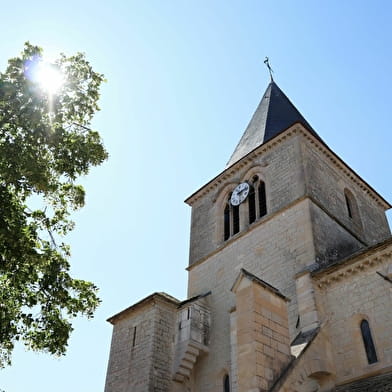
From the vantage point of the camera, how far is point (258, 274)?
12.7 m

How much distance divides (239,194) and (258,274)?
12.0ft

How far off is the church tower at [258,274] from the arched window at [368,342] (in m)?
0.31

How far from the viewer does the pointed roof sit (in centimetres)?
1698

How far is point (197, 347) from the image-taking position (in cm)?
1211

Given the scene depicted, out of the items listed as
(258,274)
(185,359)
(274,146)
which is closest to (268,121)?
(274,146)

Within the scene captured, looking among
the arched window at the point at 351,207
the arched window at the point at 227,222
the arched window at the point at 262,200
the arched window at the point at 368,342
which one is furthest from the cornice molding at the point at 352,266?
the arched window at the point at 351,207

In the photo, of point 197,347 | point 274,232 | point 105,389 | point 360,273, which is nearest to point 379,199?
point 274,232

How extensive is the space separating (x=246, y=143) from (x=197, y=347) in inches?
329

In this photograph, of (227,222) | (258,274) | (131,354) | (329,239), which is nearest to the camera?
(131,354)

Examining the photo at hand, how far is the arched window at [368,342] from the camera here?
903cm

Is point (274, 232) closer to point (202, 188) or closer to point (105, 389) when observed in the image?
point (202, 188)

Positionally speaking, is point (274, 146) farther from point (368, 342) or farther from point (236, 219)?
point (368, 342)

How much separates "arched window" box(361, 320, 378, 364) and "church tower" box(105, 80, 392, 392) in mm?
310

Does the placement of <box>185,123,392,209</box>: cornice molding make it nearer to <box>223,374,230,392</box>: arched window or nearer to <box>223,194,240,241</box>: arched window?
<box>223,194,240,241</box>: arched window
